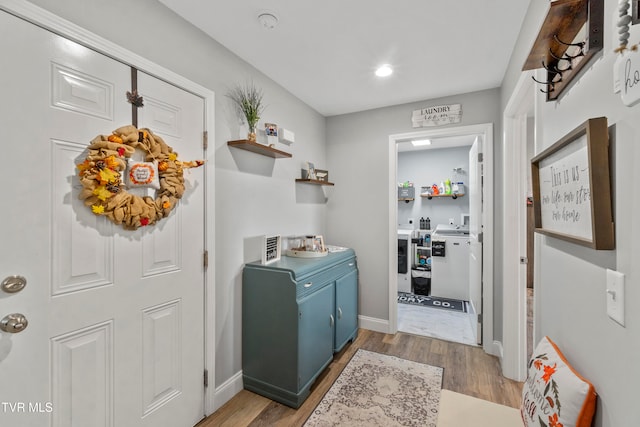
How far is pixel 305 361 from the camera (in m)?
2.00

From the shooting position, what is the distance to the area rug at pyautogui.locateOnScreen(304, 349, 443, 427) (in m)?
1.81

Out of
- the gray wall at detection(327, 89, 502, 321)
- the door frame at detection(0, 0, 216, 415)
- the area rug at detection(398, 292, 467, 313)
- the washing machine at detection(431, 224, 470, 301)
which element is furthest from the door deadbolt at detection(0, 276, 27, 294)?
the washing machine at detection(431, 224, 470, 301)

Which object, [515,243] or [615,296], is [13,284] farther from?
[515,243]

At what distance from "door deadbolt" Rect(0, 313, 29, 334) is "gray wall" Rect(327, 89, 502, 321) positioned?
263 centimetres

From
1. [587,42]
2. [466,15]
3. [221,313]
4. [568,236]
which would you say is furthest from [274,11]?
[221,313]

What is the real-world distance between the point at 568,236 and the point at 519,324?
174 cm

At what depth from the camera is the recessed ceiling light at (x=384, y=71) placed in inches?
88.7

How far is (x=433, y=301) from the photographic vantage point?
162 inches

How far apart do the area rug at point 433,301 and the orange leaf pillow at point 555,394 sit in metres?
2.98

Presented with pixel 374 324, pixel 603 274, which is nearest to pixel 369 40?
pixel 603 274

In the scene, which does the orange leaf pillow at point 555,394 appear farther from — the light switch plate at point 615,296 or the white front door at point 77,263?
the white front door at point 77,263

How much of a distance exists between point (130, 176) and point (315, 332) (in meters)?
1.58

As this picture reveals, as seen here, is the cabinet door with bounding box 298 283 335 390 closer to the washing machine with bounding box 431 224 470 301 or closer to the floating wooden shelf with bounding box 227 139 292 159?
the floating wooden shelf with bounding box 227 139 292 159

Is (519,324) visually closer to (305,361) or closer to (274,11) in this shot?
(305,361)
